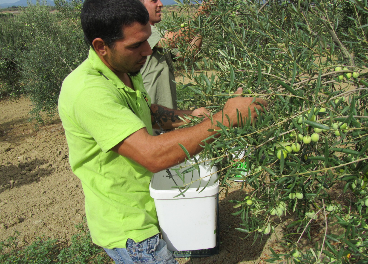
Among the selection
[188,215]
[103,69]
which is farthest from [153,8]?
[188,215]

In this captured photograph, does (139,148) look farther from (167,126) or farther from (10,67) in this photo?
(10,67)

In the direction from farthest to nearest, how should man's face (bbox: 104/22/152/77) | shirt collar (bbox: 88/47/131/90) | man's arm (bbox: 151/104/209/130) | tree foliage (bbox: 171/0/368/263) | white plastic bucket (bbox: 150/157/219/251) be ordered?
man's arm (bbox: 151/104/209/130)
white plastic bucket (bbox: 150/157/219/251)
shirt collar (bbox: 88/47/131/90)
man's face (bbox: 104/22/152/77)
tree foliage (bbox: 171/0/368/263)

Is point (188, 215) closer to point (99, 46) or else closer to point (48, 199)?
point (99, 46)

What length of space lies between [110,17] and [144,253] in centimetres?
119

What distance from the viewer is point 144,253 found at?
1.70m

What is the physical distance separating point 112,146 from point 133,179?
15.9 inches

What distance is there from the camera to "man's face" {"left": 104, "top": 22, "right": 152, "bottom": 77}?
1.50 meters

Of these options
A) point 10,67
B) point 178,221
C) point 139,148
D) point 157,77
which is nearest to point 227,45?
point 139,148

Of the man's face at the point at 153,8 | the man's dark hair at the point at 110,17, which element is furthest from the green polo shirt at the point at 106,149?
the man's face at the point at 153,8

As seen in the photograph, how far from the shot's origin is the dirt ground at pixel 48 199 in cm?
313

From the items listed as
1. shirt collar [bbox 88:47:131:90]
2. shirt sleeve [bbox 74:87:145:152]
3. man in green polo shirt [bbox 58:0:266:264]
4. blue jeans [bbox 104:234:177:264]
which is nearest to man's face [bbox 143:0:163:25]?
man in green polo shirt [bbox 58:0:266:264]

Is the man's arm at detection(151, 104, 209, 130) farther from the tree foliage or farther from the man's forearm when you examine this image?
the tree foliage

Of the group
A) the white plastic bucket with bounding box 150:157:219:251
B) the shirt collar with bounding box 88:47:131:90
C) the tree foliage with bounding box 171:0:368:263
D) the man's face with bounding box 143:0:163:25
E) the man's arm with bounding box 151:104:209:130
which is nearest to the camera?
the tree foliage with bounding box 171:0:368:263

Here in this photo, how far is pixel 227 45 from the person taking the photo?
173 cm
